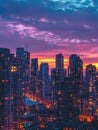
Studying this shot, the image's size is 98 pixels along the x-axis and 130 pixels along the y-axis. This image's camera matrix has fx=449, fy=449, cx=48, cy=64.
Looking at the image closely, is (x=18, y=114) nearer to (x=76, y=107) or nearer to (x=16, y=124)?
(x=16, y=124)

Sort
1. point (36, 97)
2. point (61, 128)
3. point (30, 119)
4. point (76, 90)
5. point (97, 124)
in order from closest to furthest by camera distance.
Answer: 1. point (61, 128)
2. point (97, 124)
3. point (30, 119)
4. point (76, 90)
5. point (36, 97)

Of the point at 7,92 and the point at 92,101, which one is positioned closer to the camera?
the point at 7,92

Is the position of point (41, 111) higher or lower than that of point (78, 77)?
lower

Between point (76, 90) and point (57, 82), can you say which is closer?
point (76, 90)

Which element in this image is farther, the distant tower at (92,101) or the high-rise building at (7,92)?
the distant tower at (92,101)

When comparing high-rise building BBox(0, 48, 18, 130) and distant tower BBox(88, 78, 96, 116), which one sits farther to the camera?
distant tower BBox(88, 78, 96, 116)

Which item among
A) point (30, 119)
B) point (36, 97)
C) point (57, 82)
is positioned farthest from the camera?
point (36, 97)

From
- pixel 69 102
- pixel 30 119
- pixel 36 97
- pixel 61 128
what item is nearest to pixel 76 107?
pixel 69 102

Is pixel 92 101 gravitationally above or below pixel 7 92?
below

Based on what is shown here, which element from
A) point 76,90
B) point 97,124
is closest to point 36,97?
point 76,90

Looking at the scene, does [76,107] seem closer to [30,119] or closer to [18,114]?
[30,119]
